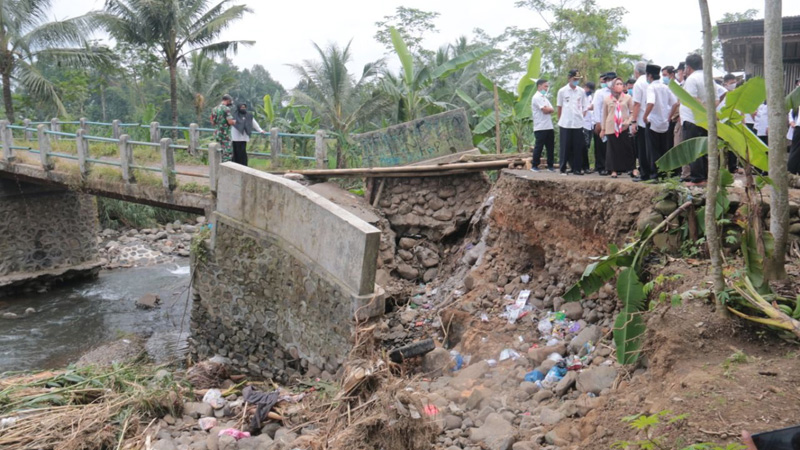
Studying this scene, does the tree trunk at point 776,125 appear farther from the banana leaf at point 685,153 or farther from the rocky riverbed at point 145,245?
the rocky riverbed at point 145,245

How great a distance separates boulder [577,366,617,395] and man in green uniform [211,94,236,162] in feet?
26.5

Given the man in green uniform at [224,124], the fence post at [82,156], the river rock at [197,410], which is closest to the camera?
the river rock at [197,410]

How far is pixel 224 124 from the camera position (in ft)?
39.1

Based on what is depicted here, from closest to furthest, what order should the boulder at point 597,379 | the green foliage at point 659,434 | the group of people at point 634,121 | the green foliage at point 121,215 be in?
1. the green foliage at point 659,434
2. the boulder at point 597,379
3. the group of people at point 634,121
4. the green foliage at point 121,215

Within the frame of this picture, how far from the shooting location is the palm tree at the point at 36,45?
63.2 ft

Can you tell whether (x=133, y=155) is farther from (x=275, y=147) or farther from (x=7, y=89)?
(x=7, y=89)

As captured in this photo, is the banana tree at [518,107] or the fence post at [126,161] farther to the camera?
the fence post at [126,161]

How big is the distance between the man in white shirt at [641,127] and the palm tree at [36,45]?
1756 centimetres

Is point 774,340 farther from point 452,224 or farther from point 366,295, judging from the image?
point 452,224

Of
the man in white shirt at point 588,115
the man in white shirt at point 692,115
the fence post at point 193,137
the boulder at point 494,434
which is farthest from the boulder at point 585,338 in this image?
the fence post at point 193,137

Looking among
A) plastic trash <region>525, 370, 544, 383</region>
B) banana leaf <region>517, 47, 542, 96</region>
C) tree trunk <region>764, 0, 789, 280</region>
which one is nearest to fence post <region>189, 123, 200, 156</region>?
banana leaf <region>517, 47, 542, 96</region>

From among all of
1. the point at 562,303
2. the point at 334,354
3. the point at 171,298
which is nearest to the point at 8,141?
the point at 171,298

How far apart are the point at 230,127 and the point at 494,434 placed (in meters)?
8.27

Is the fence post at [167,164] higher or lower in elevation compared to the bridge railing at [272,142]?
lower
